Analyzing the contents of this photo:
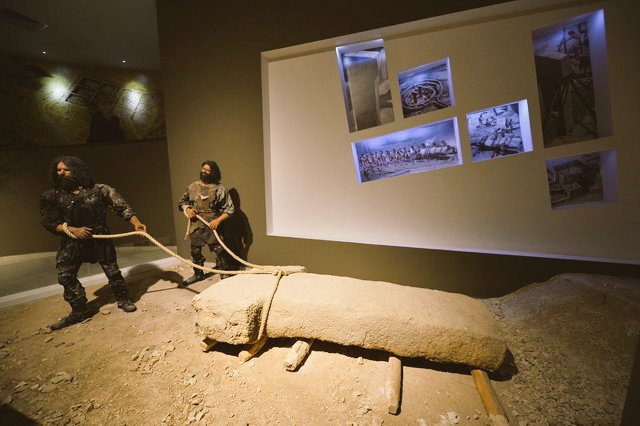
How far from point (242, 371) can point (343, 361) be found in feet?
2.82

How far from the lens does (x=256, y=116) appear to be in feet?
11.9

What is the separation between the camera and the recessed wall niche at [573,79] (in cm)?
234

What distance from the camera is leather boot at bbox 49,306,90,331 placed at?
276cm

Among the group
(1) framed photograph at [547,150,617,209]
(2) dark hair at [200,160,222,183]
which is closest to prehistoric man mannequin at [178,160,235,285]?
(2) dark hair at [200,160,222,183]

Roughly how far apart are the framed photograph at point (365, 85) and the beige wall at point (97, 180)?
484 centimetres

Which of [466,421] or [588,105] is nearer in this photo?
[466,421]

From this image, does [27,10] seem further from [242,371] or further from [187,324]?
[242,371]

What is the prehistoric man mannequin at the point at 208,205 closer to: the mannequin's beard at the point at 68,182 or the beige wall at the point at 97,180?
the mannequin's beard at the point at 68,182

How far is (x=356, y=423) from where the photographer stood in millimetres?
1610

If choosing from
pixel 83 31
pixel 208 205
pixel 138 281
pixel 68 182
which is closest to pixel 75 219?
pixel 68 182

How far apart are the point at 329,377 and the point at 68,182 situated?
11.3 ft

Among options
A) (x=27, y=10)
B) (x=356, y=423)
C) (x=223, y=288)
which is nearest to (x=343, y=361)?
(x=356, y=423)

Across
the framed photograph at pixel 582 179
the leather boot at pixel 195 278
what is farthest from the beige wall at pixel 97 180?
the framed photograph at pixel 582 179

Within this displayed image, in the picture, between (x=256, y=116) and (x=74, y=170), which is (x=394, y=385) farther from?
(x=74, y=170)
